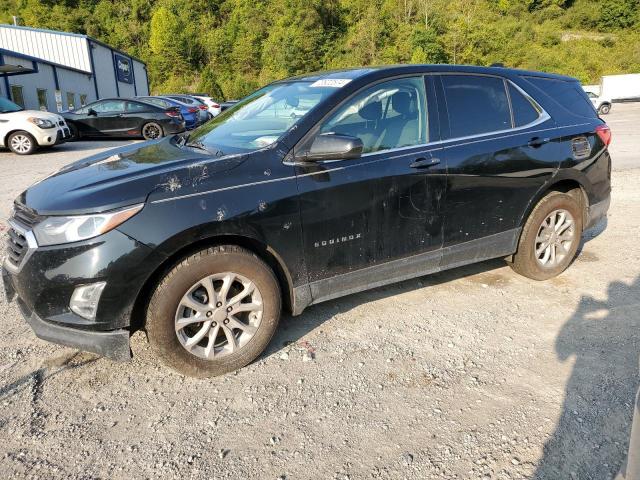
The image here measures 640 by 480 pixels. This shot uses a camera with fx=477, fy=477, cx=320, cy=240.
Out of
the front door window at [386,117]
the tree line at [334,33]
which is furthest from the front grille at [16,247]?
the tree line at [334,33]

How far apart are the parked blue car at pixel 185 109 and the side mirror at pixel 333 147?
12.7 metres

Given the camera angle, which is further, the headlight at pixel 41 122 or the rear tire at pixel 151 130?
the rear tire at pixel 151 130

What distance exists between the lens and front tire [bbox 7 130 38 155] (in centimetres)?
1161

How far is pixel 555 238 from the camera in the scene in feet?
13.7

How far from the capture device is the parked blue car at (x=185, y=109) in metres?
15.3

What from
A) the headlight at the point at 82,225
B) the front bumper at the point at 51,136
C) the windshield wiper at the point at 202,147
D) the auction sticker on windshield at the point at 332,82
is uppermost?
the auction sticker on windshield at the point at 332,82

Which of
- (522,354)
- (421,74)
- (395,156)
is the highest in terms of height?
(421,74)

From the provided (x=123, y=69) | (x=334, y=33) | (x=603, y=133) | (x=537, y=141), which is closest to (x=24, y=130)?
(x=537, y=141)

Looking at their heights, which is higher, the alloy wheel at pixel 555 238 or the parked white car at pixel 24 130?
the parked white car at pixel 24 130

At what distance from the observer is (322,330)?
339cm

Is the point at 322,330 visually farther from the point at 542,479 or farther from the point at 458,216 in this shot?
the point at 542,479

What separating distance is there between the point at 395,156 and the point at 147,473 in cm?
232

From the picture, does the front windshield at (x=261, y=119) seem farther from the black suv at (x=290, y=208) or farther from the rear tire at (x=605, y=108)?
the rear tire at (x=605, y=108)

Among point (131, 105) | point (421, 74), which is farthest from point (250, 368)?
point (131, 105)
